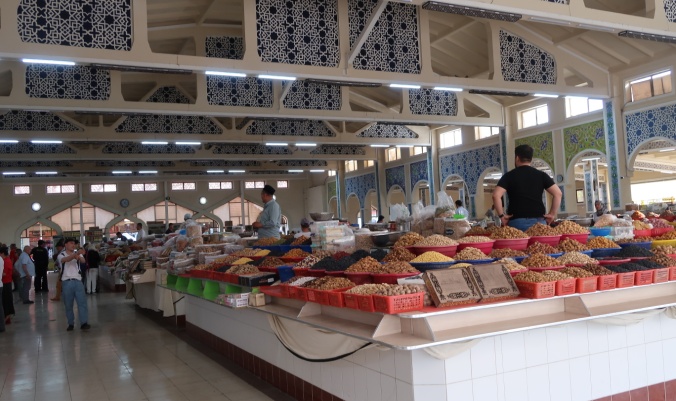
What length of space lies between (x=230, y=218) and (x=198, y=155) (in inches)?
356

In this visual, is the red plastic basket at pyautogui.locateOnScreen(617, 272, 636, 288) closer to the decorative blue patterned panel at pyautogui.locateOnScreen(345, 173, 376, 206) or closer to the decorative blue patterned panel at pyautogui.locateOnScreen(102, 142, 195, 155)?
the decorative blue patterned panel at pyautogui.locateOnScreen(102, 142, 195, 155)

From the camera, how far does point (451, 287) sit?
10.4ft

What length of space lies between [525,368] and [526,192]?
2066 mm

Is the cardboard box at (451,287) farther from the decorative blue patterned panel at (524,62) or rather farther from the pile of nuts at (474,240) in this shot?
the decorative blue patterned panel at (524,62)

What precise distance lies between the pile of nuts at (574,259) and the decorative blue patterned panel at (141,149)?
15.7 metres

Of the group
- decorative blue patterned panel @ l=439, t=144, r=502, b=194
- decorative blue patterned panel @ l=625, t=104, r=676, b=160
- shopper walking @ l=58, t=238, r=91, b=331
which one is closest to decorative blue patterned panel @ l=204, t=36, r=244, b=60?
shopper walking @ l=58, t=238, r=91, b=331

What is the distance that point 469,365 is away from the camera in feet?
10.6

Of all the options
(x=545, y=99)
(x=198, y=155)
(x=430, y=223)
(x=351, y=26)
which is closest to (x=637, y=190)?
(x=545, y=99)

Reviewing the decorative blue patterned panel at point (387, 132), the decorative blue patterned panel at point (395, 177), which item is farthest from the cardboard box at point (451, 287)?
the decorative blue patterned panel at point (395, 177)

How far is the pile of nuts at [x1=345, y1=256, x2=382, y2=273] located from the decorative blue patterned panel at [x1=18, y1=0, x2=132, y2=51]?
514 centimetres

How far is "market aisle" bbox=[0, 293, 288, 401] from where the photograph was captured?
5.08m

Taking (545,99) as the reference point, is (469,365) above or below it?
below

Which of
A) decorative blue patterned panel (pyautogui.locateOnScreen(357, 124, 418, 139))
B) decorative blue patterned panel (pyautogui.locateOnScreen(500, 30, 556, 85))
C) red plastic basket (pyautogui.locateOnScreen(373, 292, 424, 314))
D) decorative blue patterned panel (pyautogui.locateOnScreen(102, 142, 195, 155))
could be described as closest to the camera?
red plastic basket (pyautogui.locateOnScreen(373, 292, 424, 314))

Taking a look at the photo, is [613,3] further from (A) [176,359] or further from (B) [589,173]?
(A) [176,359]
